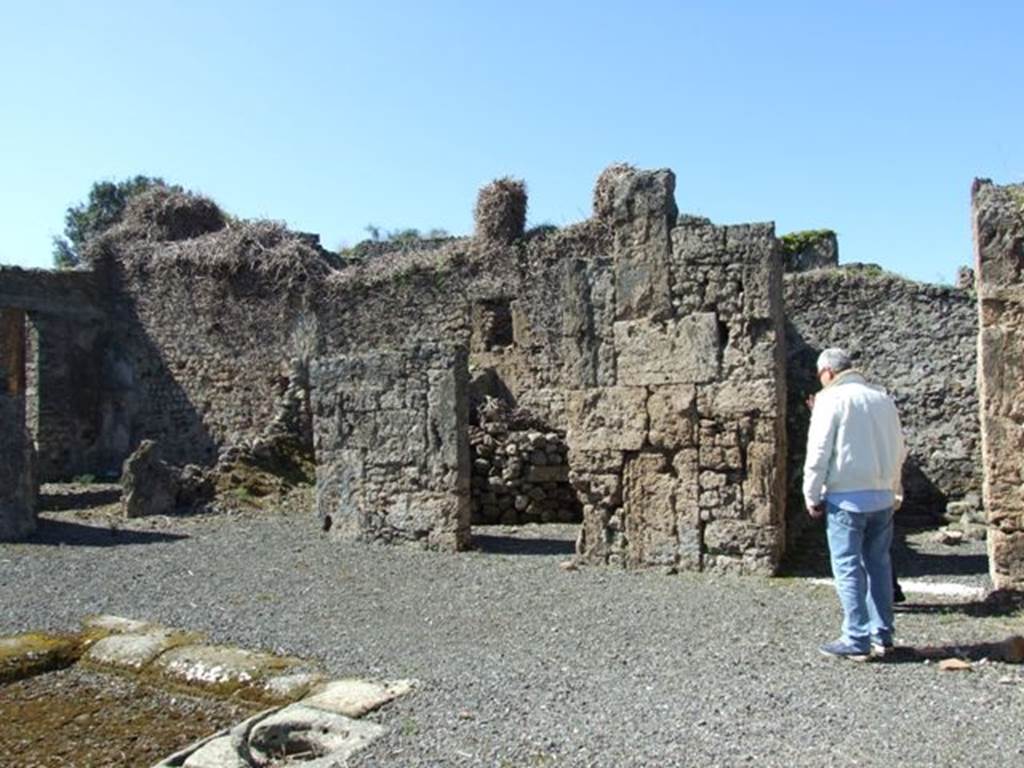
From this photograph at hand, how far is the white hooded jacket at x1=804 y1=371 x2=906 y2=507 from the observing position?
555 centimetres

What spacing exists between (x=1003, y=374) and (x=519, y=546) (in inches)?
223

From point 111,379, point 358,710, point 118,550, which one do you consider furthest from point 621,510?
point 111,379

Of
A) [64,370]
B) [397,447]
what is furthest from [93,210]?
[397,447]

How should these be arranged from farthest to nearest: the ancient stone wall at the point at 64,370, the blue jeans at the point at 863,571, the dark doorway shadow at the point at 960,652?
1. the ancient stone wall at the point at 64,370
2. the blue jeans at the point at 863,571
3. the dark doorway shadow at the point at 960,652

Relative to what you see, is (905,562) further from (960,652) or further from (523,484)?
→ (523,484)

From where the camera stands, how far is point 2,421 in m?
11.6

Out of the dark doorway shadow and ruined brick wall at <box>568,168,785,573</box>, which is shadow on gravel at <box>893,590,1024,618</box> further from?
ruined brick wall at <box>568,168,785,573</box>

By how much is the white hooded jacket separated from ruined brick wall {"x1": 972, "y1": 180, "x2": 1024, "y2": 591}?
4.12 ft

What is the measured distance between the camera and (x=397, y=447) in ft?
36.1

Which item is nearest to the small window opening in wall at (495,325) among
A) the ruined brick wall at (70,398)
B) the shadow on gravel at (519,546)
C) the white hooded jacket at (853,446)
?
the shadow on gravel at (519,546)

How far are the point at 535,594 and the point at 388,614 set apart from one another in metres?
1.24

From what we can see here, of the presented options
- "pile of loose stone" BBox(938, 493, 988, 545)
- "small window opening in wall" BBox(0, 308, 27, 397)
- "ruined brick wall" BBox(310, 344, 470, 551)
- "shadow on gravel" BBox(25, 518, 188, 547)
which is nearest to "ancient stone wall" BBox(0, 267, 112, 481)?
"small window opening in wall" BBox(0, 308, 27, 397)

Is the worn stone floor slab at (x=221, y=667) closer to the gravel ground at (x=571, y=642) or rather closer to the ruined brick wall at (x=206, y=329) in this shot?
the gravel ground at (x=571, y=642)

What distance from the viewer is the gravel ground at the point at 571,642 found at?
169 inches
